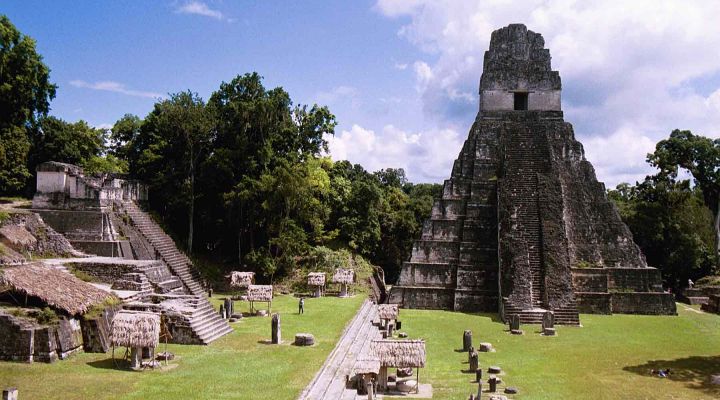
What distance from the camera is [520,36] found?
30484 mm

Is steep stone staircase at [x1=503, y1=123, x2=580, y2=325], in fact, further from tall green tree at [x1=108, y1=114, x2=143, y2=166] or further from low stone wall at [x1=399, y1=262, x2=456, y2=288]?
tall green tree at [x1=108, y1=114, x2=143, y2=166]

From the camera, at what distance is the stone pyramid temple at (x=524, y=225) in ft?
80.2

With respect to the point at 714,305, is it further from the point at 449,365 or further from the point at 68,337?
the point at 68,337

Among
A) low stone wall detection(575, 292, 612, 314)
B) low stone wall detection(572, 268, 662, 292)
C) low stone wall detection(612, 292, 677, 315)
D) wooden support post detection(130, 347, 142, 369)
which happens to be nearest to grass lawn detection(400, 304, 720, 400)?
low stone wall detection(575, 292, 612, 314)

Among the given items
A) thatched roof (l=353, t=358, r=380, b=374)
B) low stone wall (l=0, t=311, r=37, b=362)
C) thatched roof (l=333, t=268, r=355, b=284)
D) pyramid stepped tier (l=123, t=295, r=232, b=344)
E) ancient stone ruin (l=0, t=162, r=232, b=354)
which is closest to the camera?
thatched roof (l=353, t=358, r=380, b=374)

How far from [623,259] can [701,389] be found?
14.0 meters

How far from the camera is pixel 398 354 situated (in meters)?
13.0

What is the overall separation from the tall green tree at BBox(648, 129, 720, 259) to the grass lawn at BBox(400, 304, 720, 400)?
17952 millimetres

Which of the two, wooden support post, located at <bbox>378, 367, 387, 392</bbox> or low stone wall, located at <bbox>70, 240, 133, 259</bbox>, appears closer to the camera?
wooden support post, located at <bbox>378, 367, 387, 392</bbox>

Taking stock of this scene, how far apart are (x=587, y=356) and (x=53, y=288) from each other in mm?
14831

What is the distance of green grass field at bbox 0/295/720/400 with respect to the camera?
12383mm

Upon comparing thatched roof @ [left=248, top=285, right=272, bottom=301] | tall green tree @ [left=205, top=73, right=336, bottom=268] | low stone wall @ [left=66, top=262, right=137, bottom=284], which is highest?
tall green tree @ [left=205, top=73, right=336, bottom=268]

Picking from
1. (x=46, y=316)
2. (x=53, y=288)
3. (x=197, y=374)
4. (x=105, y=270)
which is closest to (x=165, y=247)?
(x=105, y=270)

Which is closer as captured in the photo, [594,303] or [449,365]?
[449,365]
